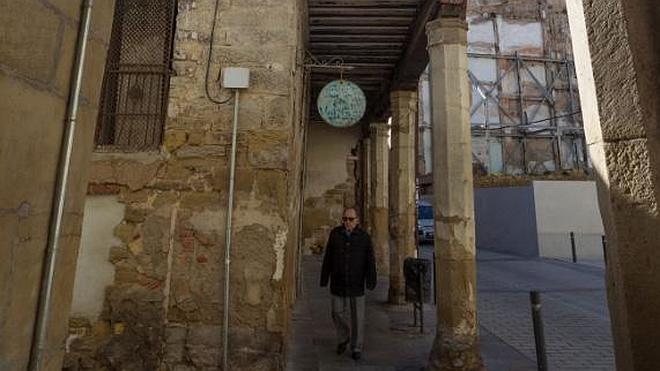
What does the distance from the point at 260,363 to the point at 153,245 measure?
1.42m

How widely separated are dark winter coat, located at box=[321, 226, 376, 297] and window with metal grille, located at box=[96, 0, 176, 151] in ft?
7.08

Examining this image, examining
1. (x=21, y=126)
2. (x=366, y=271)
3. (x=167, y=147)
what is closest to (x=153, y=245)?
(x=167, y=147)

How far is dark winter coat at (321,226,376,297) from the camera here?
15.1 feet

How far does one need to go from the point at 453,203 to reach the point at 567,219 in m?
11.8

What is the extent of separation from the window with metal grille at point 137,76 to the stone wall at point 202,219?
9.5 inches

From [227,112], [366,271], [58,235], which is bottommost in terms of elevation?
[366,271]

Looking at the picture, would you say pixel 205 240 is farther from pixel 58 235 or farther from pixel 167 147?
pixel 58 235

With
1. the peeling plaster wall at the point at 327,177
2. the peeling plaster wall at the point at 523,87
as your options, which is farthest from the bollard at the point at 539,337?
the peeling plaster wall at the point at 523,87

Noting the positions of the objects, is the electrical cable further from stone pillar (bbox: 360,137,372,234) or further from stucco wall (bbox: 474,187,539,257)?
stucco wall (bbox: 474,187,539,257)

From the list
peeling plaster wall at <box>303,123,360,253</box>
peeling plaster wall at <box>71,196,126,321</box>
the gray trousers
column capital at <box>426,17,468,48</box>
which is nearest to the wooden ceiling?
column capital at <box>426,17,468,48</box>

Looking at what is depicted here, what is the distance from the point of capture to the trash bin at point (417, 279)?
573 cm

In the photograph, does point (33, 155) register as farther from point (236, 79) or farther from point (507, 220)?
point (507, 220)

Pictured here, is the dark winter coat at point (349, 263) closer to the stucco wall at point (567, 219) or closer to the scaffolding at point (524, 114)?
the stucco wall at point (567, 219)

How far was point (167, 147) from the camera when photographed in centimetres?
395
